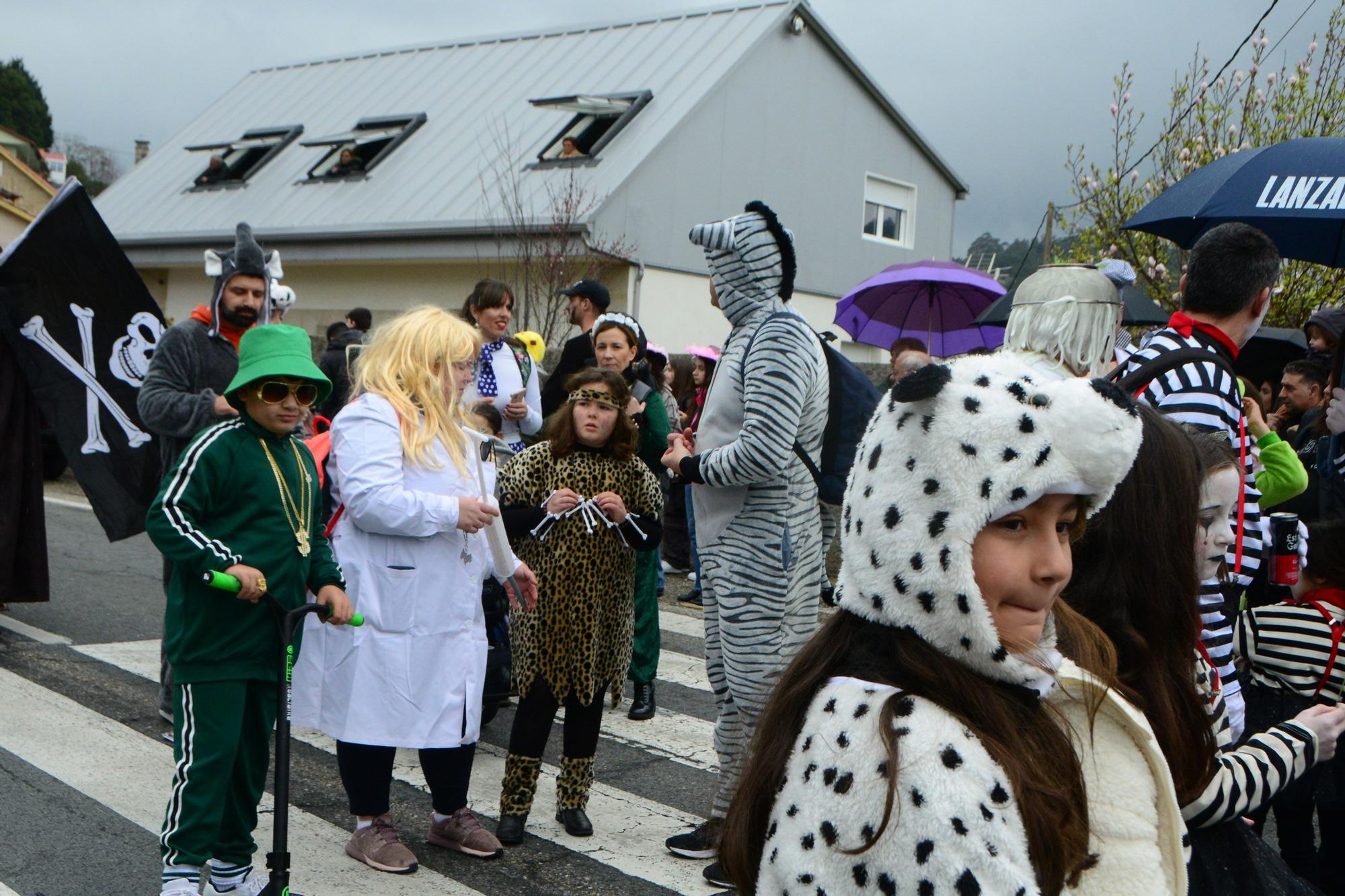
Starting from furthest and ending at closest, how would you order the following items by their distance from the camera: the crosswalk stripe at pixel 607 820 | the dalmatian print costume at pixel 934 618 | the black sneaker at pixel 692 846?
1. the black sneaker at pixel 692 846
2. the crosswalk stripe at pixel 607 820
3. the dalmatian print costume at pixel 934 618

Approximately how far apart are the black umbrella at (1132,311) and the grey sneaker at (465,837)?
5.66m

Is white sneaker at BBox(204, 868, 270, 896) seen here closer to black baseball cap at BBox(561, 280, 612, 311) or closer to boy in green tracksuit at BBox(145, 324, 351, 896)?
boy in green tracksuit at BBox(145, 324, 351, 896)

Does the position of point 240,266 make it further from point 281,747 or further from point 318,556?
point 281,747

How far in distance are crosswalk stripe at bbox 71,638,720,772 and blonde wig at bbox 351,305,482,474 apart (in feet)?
7.05

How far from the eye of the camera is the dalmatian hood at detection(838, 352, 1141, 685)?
1686 millimetres

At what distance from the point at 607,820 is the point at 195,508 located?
2.15 metres

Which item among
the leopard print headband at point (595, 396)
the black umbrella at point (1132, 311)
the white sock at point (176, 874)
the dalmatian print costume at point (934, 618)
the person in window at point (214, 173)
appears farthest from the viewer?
the person in window at point (214, 173)

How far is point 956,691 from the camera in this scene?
169cm

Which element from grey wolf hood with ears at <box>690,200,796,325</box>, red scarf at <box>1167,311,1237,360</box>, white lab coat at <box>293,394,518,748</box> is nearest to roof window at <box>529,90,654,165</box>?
grey wolf hood with ears at <box>690,200,796,325</box>

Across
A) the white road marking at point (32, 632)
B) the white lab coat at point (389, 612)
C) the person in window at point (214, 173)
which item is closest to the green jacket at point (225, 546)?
the white lab coat at point (389, 612)

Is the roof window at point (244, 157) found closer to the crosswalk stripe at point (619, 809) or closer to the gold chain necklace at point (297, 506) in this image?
the crosswalk stripe at point (619, 809)

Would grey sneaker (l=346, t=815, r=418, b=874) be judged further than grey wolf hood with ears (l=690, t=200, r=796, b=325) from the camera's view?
No

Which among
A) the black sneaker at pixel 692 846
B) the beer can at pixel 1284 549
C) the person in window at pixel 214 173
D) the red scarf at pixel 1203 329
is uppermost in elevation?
the person in window at pixel 214 173

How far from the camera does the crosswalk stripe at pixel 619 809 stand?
4.55m
